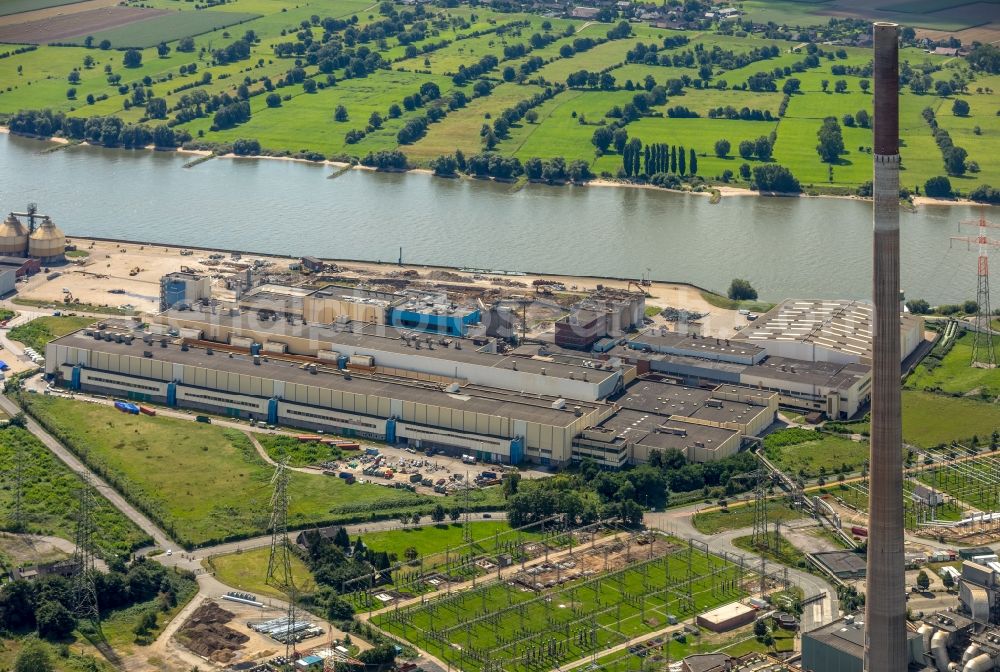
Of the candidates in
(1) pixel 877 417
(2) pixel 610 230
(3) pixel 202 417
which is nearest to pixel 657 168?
(2) pixel 610 230

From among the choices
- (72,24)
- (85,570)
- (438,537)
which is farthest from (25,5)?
(85,570)

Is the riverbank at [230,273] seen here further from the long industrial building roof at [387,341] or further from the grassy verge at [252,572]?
the grassy verge at [252,572]

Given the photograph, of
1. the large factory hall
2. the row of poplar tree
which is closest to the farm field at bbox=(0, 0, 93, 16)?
the row of poplar tree

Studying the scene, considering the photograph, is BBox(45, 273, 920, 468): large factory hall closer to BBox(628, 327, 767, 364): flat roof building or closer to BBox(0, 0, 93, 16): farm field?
BBox(628, 327, 767, 364): flat roof building

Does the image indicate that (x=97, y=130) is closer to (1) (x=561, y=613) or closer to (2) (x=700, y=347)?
(2) (x=700, y=347)

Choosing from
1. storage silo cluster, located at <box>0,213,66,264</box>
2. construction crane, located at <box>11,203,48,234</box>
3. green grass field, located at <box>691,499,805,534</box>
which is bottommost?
green grass field, located at <box>691,499,805,534</box>

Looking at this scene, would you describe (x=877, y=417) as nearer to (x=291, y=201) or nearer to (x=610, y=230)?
(x=610, y=230)
